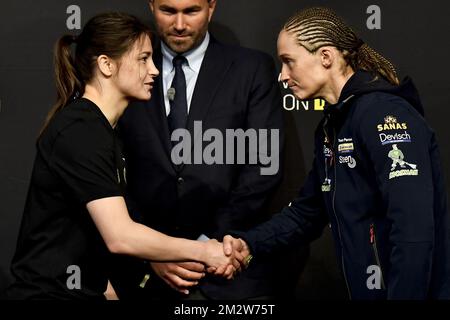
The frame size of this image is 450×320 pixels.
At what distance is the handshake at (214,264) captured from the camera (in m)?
3.05

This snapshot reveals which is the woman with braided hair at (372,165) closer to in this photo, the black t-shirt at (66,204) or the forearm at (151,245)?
the forearm at (151,245)

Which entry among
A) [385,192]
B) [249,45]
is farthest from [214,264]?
[249,45]

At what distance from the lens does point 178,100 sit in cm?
338

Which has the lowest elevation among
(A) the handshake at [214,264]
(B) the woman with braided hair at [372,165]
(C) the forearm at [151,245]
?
(A) the handshake at [214,264]

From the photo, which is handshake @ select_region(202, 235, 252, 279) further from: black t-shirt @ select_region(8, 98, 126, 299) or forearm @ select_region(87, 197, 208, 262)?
black t-shirt @ select_region(8, 98, 126, 299)

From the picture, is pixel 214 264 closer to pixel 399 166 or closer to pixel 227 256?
pixel 227 256

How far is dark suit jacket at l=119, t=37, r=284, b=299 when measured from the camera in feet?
10.8

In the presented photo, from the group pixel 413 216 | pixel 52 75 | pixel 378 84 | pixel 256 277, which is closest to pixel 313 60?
pixel 378 84

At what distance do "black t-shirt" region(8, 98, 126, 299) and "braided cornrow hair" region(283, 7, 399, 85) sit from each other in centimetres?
71

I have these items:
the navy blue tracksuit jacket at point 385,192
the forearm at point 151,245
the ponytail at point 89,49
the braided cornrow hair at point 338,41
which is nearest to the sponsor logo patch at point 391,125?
the navy blue tracksuit jacket at point 385,192

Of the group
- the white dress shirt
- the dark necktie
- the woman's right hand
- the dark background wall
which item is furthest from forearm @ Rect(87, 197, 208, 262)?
the dark background wall

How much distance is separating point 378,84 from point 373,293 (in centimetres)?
62

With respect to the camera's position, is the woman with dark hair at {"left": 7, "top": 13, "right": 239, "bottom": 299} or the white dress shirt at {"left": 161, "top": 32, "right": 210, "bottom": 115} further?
the white dress shirt at {"left": 161, "top": 32, "right": 210, "bottom": 115}
